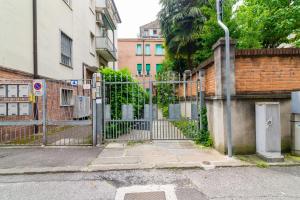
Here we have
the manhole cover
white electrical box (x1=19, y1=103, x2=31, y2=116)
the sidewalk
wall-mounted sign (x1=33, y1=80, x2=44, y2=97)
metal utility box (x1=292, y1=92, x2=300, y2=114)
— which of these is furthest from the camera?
white electrical box (x1=19, y1=103, x2=31, y2=116)

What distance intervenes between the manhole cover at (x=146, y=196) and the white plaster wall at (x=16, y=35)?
22.3 ft

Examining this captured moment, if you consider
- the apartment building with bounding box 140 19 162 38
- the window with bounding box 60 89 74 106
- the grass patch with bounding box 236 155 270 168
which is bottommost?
the grass patch with bounding box 236 155 270 168

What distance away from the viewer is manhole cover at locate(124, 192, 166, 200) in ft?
13.0

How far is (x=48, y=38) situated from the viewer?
11.6m

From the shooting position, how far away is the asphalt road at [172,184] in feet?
13.2

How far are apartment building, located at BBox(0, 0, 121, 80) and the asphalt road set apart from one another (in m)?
5.25

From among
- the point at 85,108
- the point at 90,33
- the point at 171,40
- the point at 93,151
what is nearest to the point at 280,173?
the point at 93,151

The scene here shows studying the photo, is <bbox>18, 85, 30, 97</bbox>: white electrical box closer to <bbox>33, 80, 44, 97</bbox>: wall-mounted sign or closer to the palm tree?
<bbox>33, 80, 44, 97</bbox>: wall-mounted sign

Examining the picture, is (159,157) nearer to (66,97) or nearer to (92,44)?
(66,97)

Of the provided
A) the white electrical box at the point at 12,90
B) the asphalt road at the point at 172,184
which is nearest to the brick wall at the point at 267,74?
the asphalt road at the point at 172,184

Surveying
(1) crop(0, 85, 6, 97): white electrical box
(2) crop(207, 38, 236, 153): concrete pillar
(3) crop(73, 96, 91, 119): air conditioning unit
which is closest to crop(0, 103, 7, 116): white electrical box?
(1) crop(0, 85, 6, 97): white electrical box

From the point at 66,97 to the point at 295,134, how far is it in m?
10.3

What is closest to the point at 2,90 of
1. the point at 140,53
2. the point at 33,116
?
the point at 33,116

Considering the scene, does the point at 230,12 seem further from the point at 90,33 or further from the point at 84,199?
the point at 84,199
